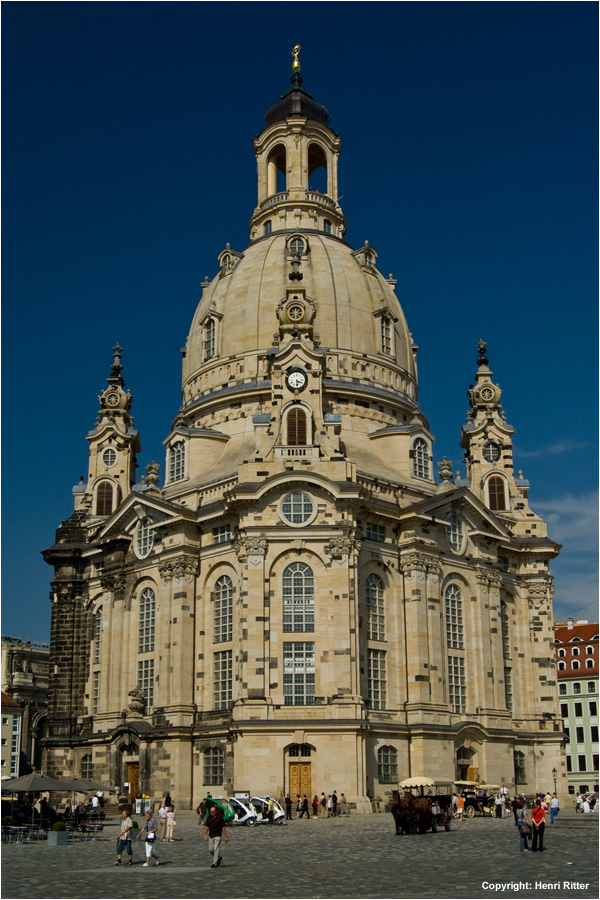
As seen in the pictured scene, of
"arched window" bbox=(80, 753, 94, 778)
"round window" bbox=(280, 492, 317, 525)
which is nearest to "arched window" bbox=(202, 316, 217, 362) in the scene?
"round window" bbox=(280, 492, 317, 525)

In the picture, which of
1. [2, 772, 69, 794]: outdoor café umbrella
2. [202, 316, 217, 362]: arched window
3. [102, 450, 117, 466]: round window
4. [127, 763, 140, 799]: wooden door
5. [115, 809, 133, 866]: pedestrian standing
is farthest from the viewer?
[102, 450, 117, 466]: round window

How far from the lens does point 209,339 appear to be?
282ft

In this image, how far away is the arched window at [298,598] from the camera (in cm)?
6462

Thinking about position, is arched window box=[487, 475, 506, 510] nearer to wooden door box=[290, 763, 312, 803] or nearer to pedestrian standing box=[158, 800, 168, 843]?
wooden door box=[290, 763, 312, 803]

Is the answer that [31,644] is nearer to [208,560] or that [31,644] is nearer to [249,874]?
[208,560]

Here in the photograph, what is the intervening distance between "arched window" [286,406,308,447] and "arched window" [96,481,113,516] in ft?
80.4

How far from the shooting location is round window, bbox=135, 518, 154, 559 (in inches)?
2968

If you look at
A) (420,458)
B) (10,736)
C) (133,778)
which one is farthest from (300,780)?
(10,736)

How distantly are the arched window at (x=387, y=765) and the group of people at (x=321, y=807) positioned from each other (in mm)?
5714

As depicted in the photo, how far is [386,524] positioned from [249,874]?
43.4 metres

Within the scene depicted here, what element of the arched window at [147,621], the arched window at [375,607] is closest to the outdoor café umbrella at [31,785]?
the arched window at [147,621]

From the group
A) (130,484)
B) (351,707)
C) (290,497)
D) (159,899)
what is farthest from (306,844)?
(130,484)

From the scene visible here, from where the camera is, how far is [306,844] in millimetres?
39188

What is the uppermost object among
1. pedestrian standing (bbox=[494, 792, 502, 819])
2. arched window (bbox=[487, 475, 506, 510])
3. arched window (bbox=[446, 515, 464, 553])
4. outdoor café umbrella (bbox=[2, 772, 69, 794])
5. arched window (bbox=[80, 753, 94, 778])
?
arched window (bbox=[487, 475, 506, 510])
